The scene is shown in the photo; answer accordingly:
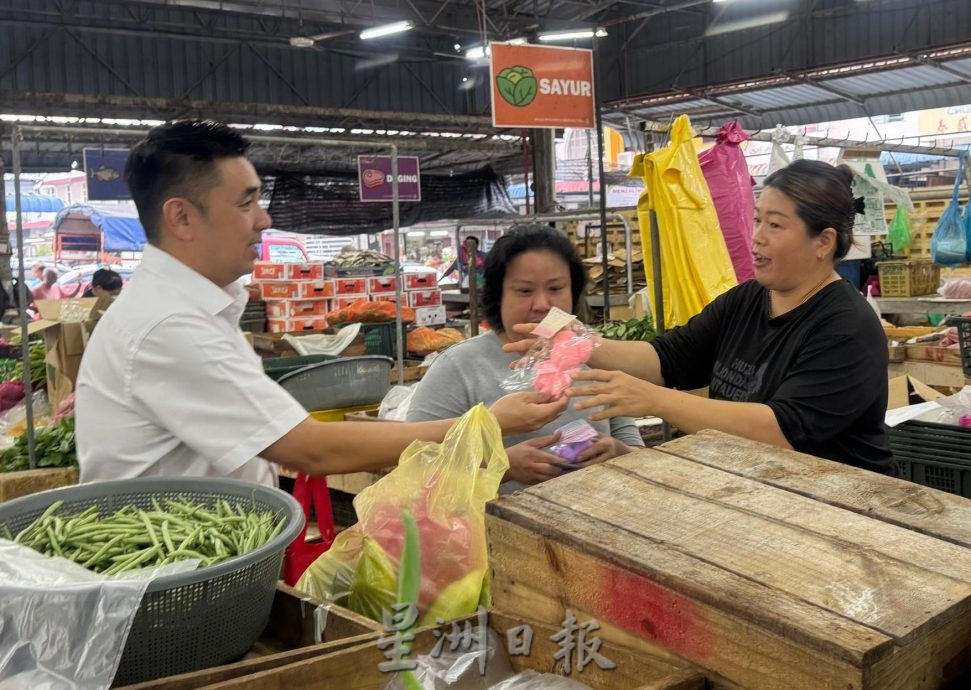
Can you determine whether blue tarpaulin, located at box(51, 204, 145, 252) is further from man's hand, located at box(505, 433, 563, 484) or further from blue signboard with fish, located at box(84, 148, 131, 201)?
man's hand, located at box(505, 433, 563, 484)

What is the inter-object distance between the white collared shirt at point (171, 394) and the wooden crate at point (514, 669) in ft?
1.94

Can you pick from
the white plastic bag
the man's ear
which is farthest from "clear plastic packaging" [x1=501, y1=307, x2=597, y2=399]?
the white plastic bag

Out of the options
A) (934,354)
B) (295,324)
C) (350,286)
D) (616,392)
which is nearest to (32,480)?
(616,392)

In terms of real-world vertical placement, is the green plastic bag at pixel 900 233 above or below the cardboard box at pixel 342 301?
above

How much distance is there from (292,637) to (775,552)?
0.85 meters

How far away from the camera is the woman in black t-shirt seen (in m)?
2.06

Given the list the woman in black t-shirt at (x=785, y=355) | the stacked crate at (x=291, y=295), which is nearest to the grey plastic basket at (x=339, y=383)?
the woman in black t-shirt at (x=785, y=355)

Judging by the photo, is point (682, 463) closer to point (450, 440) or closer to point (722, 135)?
point (450, 440)

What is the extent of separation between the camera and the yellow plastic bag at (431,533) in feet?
5.01

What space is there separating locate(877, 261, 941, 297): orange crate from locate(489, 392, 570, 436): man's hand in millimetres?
5950

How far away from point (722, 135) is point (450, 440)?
3.24 meters

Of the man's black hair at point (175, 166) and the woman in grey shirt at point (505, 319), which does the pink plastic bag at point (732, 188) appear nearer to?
the woman in grey shirt at point (505, 319)

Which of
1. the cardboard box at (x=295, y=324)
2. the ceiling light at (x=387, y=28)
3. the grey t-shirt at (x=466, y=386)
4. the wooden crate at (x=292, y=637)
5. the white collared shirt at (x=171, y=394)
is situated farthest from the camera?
the ceiling light at (x=387, y=28)

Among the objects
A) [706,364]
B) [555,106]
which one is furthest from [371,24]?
[706,364]
